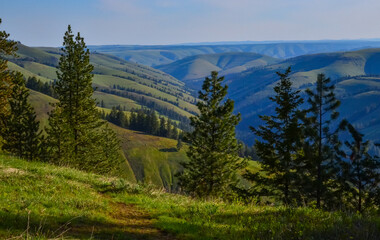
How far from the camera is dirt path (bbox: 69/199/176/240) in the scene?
7.78 meters

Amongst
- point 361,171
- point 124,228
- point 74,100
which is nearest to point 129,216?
point 124,228

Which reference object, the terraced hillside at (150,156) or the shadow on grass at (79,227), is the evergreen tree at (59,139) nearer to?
the shadow on grass at (79,227)

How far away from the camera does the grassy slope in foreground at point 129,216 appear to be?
748 centimetres

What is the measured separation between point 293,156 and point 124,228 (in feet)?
75.6

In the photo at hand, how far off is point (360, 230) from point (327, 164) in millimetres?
17645

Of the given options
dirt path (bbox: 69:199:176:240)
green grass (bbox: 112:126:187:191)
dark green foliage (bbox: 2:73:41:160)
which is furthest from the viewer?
green grass (bbox: 112:126:187:191)

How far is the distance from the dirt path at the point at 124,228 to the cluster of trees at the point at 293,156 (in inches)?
311

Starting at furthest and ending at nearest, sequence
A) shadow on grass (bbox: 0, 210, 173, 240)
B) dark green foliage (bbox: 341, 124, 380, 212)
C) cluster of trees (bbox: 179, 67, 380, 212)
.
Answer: cluster of trees (bbox: 179, 67, 380, 212), dark green foliage (bbox: 341, 124, 380, 212), shadow on grass (bbox: 0, 210, 173, 240)

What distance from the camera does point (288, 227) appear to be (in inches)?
318

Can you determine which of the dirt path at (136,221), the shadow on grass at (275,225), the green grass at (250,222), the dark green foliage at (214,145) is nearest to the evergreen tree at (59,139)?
the dark green foliage at (214,145)

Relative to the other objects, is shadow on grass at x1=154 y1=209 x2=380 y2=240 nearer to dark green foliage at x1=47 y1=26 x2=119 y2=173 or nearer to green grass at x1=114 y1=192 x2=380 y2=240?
green grass at x1=114 y1=192 x2=380 y2=240

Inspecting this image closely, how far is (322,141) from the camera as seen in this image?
25.4 meters

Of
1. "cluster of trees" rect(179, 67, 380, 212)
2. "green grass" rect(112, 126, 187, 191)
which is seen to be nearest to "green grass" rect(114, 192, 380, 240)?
"cluster of trees" rect(179, 67, 380, 212)

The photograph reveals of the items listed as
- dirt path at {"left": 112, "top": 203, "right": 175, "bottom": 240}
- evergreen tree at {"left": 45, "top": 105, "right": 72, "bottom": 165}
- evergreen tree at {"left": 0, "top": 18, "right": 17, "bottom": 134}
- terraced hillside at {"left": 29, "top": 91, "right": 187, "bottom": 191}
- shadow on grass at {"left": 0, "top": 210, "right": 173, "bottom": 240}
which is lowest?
terraced hillside at {"left": 29, "top": 91, "right": 187, "bottom": 191}
